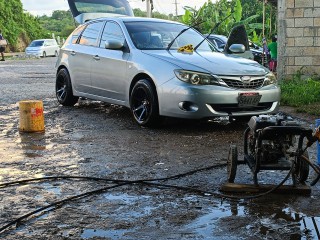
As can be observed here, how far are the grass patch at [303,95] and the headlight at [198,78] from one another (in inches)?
110

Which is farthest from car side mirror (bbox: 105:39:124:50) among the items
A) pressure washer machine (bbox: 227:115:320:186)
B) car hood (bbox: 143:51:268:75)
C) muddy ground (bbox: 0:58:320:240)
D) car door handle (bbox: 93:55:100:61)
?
pressure washer machine (bbox: 227:115:320:186)

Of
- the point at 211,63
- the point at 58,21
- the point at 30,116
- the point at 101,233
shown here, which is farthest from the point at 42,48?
the point at 58,21

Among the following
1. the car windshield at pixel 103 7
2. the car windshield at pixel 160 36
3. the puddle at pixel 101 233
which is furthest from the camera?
the car windshield at pixel 103 7

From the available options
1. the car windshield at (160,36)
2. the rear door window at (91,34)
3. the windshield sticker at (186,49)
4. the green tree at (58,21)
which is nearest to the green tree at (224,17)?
the rear door window at (91,34)

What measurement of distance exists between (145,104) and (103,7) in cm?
1235

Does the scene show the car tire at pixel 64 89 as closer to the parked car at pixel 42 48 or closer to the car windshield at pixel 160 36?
the car windshield at pixel 160 36

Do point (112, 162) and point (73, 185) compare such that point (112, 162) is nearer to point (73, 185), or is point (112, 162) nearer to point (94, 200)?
point (73, 185)

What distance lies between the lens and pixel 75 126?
866 cm

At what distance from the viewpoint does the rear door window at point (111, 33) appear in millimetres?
9215

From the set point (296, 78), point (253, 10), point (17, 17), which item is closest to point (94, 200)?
point (296, 78)

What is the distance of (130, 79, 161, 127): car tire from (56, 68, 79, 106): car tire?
2396 millimetres

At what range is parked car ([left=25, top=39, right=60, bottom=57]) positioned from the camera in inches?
1682

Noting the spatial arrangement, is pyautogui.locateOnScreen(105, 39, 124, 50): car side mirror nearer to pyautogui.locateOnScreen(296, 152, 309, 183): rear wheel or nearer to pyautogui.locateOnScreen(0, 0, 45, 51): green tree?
pyautogui.locateOnScreen(296, 152, 309, 183): rear wheel

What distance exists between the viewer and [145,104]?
8242 mm
